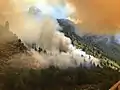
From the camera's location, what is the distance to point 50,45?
254cm

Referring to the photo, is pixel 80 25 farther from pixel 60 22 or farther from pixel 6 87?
pixel 6 87

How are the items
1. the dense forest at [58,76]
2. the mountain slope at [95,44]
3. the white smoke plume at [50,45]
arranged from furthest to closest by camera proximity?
the mountain slope at [95,44] → the white smoke plume at [50,45] → the dense forest at [58,76]

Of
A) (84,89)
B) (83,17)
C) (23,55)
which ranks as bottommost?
(84,89)

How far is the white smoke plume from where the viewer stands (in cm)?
247

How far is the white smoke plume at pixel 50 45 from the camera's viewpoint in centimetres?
247

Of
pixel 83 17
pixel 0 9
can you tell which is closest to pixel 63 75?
pixel 83 17

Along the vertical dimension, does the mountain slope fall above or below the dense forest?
above

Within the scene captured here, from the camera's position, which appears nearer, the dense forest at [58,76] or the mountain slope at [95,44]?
the dense forest at [58,76]

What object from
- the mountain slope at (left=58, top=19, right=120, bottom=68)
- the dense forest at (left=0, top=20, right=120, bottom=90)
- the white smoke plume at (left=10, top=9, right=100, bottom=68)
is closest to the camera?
the dense forest at (left=0, top=20, right=120, bottom=90)

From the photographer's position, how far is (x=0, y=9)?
250 centimetres

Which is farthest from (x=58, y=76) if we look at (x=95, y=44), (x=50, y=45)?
(x=95, y=44)

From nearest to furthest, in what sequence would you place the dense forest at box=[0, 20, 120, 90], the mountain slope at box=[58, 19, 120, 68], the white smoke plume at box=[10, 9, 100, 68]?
the dense forest at box=[0, 20, 120, 90]
the white smoke plume at box=[10, 9, 100, 68]
the mountain slope at box=[58, 19, 120, 68]

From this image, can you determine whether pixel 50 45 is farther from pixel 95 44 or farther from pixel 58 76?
pixel 95 44

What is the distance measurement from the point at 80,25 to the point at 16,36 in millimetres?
610
